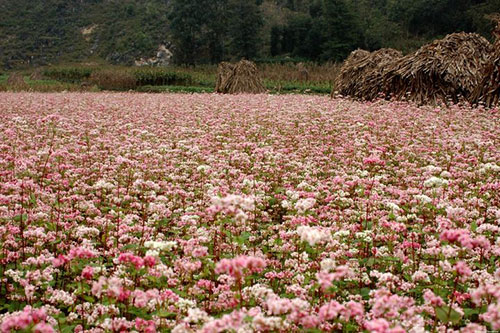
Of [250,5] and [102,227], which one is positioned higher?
[250,5]

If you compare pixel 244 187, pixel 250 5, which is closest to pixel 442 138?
pixel 244 187

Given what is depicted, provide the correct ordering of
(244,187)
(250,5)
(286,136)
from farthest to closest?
1. (250,5)
2. (286,136)
3. (244,187)

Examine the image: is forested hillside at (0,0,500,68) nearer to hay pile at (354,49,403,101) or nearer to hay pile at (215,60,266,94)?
hay pile at (215,60,266,94)

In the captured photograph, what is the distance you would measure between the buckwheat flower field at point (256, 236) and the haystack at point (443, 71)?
6337 mm

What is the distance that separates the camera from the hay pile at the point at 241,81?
3111 cm

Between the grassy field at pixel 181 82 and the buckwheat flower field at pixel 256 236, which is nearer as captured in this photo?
the buckwheat flower field at pixel 256 236

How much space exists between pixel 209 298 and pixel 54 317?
130 cm

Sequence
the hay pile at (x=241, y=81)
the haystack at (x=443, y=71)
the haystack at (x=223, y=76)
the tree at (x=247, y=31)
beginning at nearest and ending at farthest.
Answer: the haystack at (x=443, y=71) < the hay pile at (x=241, y=81) < the haystack at (x=223, y=76) < the tree at (x=247, y=31)

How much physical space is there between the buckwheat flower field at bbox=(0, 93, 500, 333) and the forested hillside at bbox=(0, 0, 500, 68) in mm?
61341

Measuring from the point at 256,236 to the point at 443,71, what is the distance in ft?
48.1

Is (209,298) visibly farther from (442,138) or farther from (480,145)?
(442,138)

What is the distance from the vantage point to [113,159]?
8.45m

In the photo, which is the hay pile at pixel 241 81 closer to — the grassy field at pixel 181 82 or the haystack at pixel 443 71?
the grassy field at pixel 181 82

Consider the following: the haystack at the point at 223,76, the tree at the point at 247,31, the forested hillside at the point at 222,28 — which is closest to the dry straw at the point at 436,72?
the haystack at the point at 223,76
